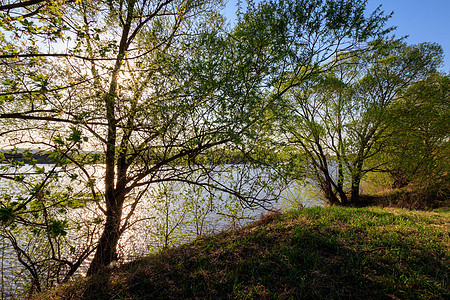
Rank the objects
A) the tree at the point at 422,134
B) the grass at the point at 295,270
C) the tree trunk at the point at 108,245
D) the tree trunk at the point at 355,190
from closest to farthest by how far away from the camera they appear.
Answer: the grass at the point at 295,270 → the tree trunk at the point at 108,245 → the tree at the point at 422,134 → the tree trunk at the point at 355,190

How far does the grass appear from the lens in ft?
8.84

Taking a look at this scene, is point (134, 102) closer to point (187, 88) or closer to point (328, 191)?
point (187, 88)

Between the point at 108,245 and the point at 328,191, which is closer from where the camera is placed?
the point at 108,245

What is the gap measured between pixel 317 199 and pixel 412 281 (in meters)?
14.5

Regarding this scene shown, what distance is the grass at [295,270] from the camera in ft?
8.84

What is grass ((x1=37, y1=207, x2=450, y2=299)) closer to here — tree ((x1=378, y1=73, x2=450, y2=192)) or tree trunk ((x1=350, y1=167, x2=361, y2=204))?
tree ((x1=378, y1=73, x2=450, y2=192))

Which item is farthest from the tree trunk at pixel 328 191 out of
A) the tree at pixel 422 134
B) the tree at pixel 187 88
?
the tree at pixel 187 88

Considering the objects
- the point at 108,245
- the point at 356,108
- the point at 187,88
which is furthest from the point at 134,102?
the point at 356,108

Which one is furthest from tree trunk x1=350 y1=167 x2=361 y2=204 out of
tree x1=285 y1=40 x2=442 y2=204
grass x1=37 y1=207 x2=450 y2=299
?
grass x1=37 y1=207 x2=450 y2=299

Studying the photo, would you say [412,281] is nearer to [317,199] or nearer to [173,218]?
[173,218]

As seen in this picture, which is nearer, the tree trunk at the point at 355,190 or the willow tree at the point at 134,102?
the willow tree at the point at 134,102

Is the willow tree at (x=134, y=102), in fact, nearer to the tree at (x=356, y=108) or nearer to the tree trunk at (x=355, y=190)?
the tree at (x=356, y=108)

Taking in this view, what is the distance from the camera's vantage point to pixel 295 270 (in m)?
3.10

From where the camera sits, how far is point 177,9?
5.52 metres
